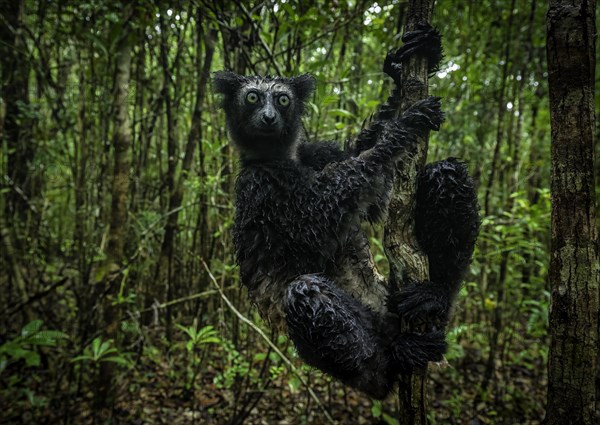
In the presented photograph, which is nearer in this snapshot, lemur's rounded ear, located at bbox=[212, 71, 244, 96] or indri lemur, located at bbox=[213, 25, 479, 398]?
indri lemur, located at bbox=[213, 25, 479, 398]

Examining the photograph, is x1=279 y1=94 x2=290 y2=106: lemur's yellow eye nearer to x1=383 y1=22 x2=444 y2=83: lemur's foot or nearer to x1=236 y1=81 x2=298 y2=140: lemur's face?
x1=236 y1=81 x2=298 y2=140: lemur's face

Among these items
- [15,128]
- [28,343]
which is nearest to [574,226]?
[28,343]

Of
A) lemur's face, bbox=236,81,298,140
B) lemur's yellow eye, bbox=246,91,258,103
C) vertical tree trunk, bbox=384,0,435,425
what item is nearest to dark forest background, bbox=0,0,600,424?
lemur's face, bbox=236,81,298,140

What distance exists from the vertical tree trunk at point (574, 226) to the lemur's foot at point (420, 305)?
2.37ft

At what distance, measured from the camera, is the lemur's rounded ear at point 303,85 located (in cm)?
332

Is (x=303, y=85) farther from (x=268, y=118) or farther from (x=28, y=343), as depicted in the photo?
(x=28, y=343)

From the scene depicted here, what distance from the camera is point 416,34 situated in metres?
2.55

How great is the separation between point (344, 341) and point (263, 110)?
187 cm

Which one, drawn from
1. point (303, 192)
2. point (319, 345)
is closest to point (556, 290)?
point (319, 345)

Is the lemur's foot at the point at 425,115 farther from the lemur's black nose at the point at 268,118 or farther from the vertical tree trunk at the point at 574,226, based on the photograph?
the lemur's black nose at the point at 268,118

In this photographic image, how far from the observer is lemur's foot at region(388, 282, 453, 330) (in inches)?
98.6

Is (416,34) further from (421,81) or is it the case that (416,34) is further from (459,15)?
(459,15)

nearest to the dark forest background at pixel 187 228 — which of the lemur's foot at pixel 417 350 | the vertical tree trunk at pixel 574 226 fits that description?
the lemur's foot at pixel 417 350

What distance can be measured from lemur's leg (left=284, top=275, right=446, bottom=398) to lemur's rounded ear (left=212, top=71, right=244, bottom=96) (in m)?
1.81
